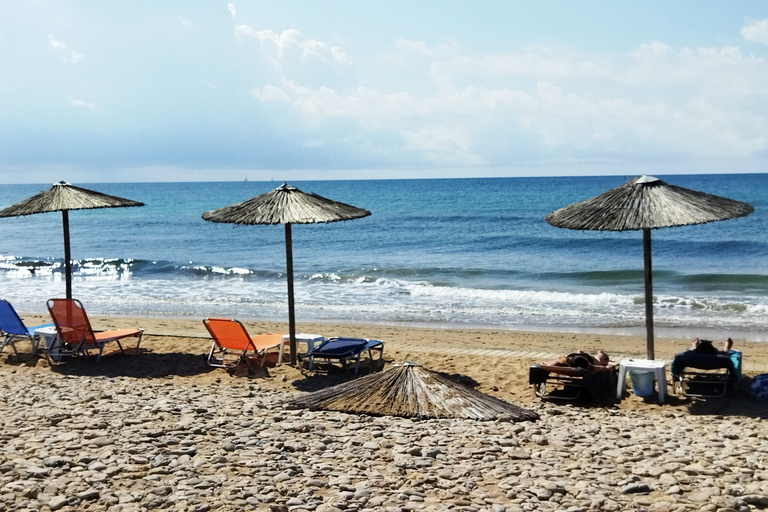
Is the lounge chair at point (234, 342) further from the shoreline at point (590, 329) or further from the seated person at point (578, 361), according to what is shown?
the shoreline at point (590, 329)

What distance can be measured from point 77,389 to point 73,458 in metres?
2.63

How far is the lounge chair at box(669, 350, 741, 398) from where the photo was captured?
24.2 ft

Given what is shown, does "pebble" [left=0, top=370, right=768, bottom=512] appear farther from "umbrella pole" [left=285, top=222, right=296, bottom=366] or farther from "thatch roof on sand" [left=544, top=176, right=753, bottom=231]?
"umbrella pole" [left=285, top=222, right=296, bottom=366]

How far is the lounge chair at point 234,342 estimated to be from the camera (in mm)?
8859

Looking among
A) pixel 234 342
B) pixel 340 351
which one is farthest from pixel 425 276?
pixel 340 351

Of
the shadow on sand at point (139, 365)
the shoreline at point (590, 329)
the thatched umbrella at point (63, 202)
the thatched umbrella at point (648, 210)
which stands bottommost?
the shoreline at point (590, 329)

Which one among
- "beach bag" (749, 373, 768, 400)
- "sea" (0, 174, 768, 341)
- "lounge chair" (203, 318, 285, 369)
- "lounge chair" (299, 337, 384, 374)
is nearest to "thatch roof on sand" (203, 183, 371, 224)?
"lounge chair" (203, 318, 285, 369)

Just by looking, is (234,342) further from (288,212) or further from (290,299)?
(288,212)

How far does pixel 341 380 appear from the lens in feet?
27.9

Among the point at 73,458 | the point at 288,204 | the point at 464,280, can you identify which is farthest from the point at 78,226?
the point at 73,458

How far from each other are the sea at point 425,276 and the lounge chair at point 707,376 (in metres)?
2.12

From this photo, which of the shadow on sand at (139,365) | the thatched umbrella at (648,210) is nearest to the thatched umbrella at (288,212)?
the shadow on sand at (139,365)

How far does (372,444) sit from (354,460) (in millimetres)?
365

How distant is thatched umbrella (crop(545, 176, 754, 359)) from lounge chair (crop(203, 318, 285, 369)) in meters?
3.85
